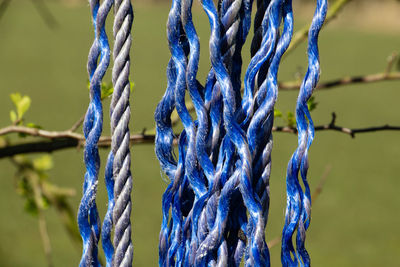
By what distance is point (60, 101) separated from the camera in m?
3.59

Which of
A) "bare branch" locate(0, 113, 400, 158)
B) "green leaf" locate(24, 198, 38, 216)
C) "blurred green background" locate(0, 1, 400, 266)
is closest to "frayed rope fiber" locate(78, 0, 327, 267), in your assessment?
"bare branch" locate(0, 113, 400, 158)

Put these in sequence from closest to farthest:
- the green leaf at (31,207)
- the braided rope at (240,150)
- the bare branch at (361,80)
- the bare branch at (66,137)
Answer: the braided rope at (240,150) → the bare branch at (66,137) → the bare branch at (361,80) → the green leaf at (31,207)

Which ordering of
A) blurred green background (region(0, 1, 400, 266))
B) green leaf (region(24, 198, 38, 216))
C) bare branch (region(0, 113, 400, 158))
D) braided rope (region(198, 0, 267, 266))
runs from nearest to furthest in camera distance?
braided rope (region(198, 0, 267, 266)) → bare branch (region(0, 113, 400, 158)) → green leaf (region(24, 198, 38, 216)) → blurred green background (region(0, 1, 400, 266))

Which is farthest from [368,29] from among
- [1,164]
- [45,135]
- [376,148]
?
[45,135]

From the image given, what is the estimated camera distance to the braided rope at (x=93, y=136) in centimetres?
36

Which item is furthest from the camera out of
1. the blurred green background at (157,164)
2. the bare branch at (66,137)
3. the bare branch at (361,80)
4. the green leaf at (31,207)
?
the blurred green background at (157,164)

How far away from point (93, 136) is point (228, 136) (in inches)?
3.7

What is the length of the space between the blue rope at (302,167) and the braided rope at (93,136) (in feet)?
0.44

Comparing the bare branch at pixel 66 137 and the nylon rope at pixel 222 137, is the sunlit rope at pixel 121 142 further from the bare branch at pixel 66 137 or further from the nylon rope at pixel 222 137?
the bare branch at pixel 66 137

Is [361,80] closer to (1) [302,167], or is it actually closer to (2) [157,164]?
(1) [302,167]

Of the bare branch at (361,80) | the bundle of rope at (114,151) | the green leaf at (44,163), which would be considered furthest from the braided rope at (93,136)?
the green leaf at (44,163)

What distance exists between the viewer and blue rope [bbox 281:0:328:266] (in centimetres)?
35

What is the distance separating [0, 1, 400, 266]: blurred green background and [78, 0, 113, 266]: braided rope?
13.3 inches

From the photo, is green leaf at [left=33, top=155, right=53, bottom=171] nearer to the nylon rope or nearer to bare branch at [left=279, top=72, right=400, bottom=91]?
bare branch at [left=279, top=72, right=400, bottom=91]
